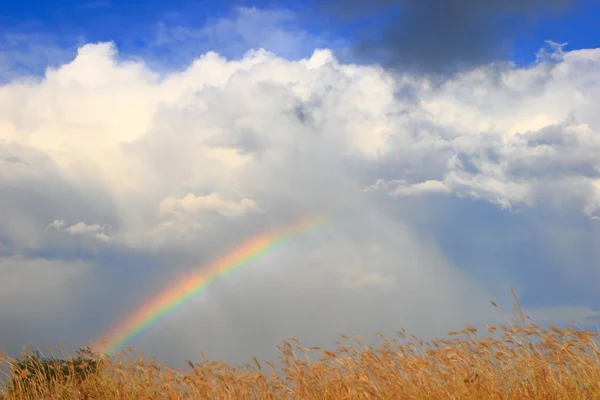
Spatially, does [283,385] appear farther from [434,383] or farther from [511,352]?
[511,352]

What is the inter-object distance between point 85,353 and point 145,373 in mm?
3704

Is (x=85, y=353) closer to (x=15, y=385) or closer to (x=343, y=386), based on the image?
(x=15, y=385)

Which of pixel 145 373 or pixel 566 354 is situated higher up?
pixel 145 373

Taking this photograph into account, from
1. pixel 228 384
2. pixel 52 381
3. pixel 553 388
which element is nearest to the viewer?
pixel 553 388

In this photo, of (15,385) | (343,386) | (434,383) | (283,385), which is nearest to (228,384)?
(283,385)

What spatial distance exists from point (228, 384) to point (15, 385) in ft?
21.6

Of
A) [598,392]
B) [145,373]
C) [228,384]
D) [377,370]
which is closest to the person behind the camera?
[598,392]

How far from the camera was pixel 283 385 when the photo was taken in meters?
10.4

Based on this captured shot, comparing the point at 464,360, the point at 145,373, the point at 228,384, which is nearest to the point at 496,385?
the point at 464,360

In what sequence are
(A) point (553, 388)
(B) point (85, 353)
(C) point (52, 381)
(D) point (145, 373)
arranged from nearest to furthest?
(A) point (553, 388) < (D) point (145, 373) < (C) point (52, 381) < (B) point (85, 353)

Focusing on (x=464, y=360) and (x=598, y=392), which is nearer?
(x=598, y=392)

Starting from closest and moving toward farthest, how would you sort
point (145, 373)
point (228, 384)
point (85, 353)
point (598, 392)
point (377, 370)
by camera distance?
1. point (598, 392)
2. point (377, 370)
3. point (228, 384)
4. point (145, 373)
5. point (85, 353)

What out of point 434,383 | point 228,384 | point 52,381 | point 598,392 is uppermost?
point 52,381

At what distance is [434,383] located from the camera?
9562 mm
